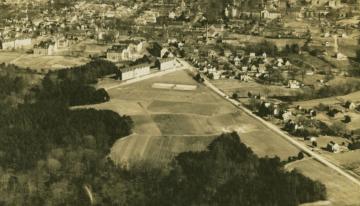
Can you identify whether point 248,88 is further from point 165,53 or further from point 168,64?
point 165,53

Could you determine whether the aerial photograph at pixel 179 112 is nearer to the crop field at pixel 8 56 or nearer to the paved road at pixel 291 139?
the paved road at pixel 291 139

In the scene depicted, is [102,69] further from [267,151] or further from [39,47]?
[267,151]

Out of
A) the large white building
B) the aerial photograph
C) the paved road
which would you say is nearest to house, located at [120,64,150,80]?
the aerial photograph

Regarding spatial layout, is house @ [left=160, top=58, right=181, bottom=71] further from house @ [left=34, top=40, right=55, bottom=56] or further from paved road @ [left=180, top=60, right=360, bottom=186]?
house @ [left=34, top=40, right=55, bottom=56]

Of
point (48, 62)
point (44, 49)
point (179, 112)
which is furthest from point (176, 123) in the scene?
point (44, 49)

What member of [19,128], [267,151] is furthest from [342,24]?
[19,128]

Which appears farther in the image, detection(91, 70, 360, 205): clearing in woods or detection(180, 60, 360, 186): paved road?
detection(91, 70, 360, 205): clearing in woods
